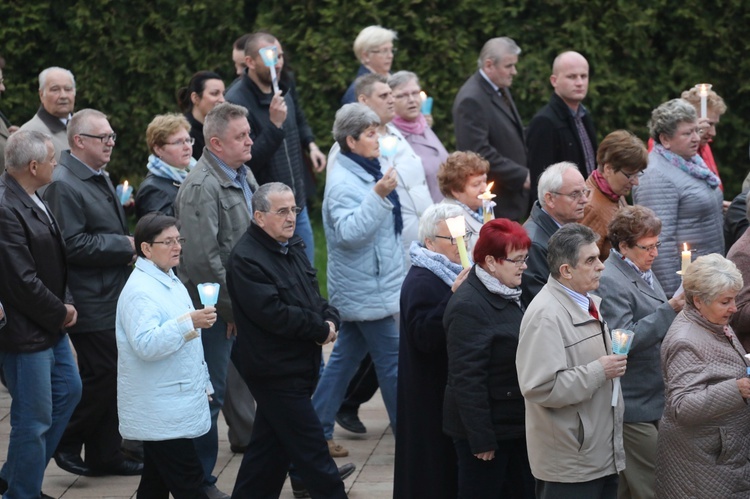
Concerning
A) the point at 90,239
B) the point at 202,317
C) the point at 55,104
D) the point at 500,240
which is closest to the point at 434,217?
the point at 500,240

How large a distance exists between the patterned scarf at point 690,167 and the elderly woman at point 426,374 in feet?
6.38

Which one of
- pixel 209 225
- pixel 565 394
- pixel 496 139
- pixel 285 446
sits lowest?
pixel 285 446

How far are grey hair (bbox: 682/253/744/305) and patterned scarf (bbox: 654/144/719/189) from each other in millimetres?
2051

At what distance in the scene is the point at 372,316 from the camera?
7.82 meters

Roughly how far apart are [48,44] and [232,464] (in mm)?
6114

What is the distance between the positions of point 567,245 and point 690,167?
8.01 ft

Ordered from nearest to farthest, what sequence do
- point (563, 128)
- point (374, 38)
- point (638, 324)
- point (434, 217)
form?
point (638, 324) → point (434, 217) → point (563, 128) → point (374, 38)

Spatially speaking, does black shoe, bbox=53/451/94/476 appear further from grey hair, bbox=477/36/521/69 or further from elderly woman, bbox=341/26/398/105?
grey hair, bbox=477/36/521/69

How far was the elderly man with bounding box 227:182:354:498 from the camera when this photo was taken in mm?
6555

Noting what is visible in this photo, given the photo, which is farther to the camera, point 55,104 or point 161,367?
point 55,104

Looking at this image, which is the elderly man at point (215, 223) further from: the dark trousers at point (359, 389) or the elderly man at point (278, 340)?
the dark trousers at point (359, 389)

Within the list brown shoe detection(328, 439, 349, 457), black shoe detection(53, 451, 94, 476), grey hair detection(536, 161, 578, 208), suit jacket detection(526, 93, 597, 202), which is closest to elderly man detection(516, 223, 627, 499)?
grey hair detection(536, 161, 578, 208)

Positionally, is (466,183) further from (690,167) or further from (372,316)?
(690,167)

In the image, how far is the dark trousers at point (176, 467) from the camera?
6.58 m
